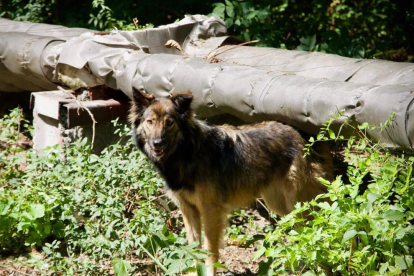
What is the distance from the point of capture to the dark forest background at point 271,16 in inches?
336

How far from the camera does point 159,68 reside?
6.07 meters

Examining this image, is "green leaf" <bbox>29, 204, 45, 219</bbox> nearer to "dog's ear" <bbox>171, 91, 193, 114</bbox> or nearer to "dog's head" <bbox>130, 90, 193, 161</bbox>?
"dog's head" <bbox>130, 90, 193, 161</bbox>

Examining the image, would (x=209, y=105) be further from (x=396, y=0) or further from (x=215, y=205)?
(x=396, y=0)

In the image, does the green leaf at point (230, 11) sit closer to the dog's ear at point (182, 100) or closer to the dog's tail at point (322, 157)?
the dog's tail at point (322, 157)

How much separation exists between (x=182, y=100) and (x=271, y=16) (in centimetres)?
587

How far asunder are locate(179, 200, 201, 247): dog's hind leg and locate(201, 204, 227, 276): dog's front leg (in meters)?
0.20

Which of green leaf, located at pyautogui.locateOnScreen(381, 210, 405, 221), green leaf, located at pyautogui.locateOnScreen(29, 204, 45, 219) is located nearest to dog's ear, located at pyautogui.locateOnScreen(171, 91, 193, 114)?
green leaf, located at pyautogui.locateOnScreen(29, 204, 45, 219)

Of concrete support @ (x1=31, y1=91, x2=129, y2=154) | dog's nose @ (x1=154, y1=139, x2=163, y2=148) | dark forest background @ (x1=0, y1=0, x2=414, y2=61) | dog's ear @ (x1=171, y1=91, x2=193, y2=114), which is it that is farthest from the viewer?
dark forest background @ (x1=0, y1=0, x2=414, y2=61)

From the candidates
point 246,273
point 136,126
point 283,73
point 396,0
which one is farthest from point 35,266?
point 396,0

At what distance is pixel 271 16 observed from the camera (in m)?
10.2

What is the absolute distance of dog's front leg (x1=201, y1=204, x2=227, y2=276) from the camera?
515 centimetres

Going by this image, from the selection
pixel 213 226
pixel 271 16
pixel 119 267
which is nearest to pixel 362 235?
pixel 119 267

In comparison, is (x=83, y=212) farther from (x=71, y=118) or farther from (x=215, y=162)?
(x=215, y=162)

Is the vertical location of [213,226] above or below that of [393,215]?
below
